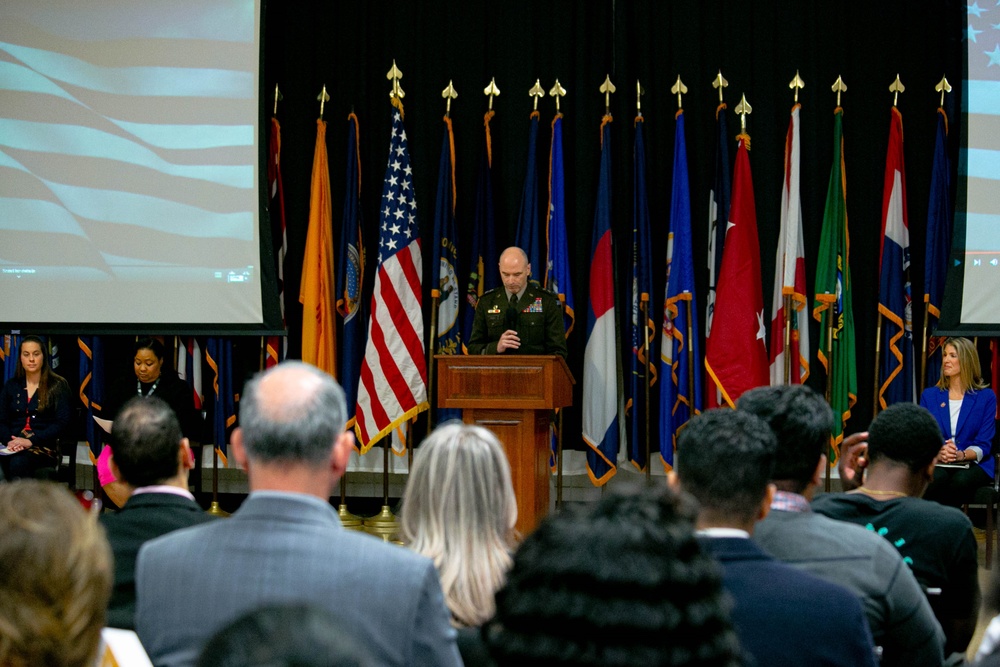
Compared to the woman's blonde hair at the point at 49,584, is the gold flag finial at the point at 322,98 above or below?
above

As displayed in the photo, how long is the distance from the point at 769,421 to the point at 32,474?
5.09 metres

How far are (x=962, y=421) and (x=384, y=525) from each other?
3456mm

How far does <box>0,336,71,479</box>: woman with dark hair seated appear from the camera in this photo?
240 inches

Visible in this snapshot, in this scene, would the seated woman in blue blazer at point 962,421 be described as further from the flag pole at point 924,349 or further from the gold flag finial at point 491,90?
the gold flag finial at point 491,90

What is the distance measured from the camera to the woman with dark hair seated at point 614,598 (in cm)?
92

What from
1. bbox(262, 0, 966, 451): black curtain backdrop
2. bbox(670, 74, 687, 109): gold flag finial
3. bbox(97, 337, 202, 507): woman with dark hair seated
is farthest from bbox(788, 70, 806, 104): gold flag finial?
bbox(97, 337, 202, 507): woman with dark hair seated

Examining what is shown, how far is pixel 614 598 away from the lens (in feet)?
3.04

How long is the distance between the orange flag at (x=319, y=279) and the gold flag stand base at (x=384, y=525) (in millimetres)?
984

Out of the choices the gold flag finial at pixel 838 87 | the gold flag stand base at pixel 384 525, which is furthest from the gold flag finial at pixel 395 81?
the gold flag finial at pixel 838 87

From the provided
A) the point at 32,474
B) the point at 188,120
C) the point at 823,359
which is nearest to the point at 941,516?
the point at 823,359

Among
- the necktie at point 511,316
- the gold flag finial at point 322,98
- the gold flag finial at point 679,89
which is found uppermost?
the gold flag finial at point 679,89

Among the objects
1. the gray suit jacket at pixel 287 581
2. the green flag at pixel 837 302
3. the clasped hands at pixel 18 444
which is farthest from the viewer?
the green flag at pixel 837 302

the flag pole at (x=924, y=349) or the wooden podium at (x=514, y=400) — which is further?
the flag pole at (x=924, y=349)

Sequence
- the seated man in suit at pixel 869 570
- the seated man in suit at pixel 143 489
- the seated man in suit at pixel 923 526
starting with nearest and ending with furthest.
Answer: the seated man in suit at pixel 869 570 < the seated man in suit at pixel 143 489 < the seated man in suit at pixel 923 526
